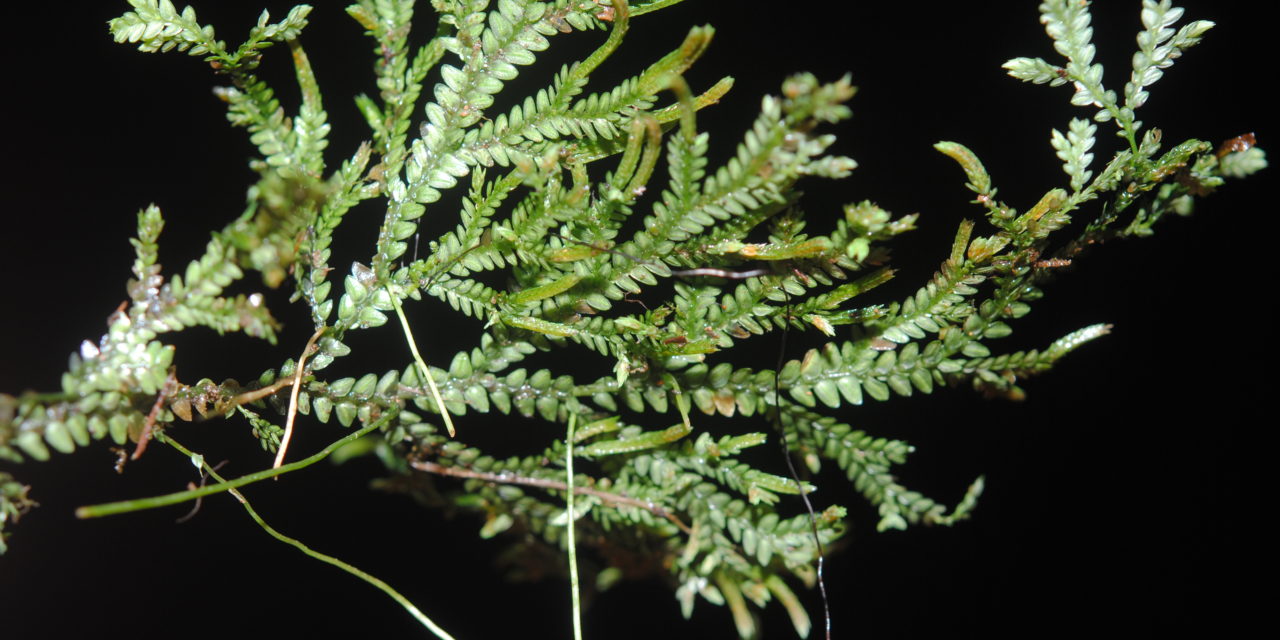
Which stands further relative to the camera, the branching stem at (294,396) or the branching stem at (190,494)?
the branching stem at (294,396)

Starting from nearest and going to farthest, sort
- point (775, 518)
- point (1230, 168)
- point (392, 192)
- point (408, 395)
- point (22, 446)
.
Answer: point (22, 446), point (1230, 168), point (392, 192), point (408, 395), point (775, 518)

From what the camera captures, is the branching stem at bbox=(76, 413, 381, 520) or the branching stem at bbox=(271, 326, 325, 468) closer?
the branching stem at bbox=(76, 413, 381, 520)

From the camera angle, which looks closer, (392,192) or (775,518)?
(392,192)

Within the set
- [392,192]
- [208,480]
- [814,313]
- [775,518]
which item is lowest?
[775,518]

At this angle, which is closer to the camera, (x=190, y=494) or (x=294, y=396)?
(x=190, y=494)

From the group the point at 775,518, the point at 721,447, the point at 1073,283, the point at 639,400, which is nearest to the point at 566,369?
the point at 639,400

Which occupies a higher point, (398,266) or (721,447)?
(398,266)

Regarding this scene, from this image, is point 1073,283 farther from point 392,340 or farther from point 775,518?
point 392,340

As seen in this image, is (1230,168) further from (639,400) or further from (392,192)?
(392,192)

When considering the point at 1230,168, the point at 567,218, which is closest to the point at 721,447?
the point at 567,218

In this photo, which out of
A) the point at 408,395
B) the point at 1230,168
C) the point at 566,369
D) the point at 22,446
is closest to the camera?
the point at 22,446
